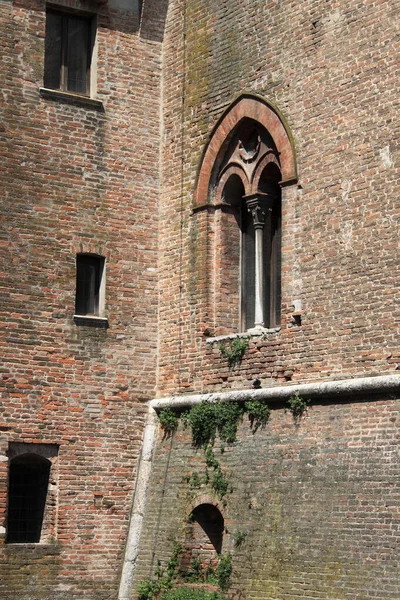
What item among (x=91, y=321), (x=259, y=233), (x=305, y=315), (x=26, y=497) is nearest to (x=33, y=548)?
(x=26, y=497)

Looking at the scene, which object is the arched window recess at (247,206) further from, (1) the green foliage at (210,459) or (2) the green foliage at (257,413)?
(1) the green foliage at (210,459)

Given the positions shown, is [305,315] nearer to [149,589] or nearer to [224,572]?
[224,572]

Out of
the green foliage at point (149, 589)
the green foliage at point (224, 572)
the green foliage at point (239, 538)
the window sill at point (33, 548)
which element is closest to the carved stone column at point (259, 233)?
the green foliage at point (239, 538)

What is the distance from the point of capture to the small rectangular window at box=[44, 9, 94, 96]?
18.7 meters

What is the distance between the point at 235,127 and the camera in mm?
17875

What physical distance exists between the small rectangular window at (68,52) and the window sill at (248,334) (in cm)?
415

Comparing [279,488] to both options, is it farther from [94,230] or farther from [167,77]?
[167,77]

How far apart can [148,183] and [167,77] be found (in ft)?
5.41

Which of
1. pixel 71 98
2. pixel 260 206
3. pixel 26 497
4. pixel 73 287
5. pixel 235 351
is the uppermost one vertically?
pixel 71 98

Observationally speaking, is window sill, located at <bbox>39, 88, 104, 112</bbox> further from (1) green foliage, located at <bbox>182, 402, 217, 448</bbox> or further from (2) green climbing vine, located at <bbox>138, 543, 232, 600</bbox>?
(2) green climbing vine, located at <bbox>138, 543, 232, 600</bbox>

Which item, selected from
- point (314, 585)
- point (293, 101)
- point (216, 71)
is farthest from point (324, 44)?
point (314, 585)

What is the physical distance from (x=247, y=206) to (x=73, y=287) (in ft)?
8.75

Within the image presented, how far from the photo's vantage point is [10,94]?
711 inches

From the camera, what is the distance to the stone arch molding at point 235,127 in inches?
660
